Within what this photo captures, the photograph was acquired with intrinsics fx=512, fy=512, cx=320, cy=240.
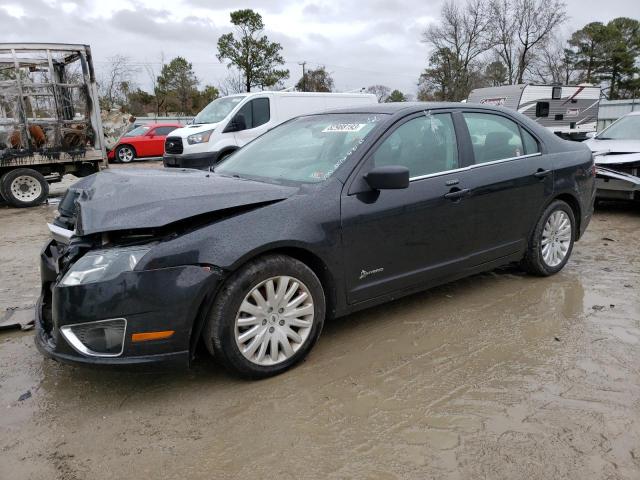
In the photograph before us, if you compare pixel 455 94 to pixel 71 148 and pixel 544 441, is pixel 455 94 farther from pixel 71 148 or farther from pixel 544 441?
pixel 544 441

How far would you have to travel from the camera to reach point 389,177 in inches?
124

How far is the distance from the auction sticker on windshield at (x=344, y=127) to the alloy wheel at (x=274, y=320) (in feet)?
4.13

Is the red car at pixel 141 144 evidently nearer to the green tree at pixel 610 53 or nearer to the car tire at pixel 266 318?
the car tire at pixel 266 318

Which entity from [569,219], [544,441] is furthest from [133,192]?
[569,219]

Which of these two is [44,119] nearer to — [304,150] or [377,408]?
[304,150]

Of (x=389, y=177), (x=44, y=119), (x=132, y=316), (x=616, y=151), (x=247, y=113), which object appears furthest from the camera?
(x=247, y=113)

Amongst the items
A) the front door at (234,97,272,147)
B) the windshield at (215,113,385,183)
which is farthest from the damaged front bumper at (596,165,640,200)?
the front door at (234,97,272,147)

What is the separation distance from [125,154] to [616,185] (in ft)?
55.0

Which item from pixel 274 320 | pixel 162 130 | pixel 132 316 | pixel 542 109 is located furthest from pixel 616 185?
pixel 162 130

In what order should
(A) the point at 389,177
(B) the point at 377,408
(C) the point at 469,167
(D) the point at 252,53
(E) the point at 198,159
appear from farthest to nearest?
(D) the point at 252,53 → (E) the point at 198,159 → (C) the point at 469,167 → (A) the point at 389,177 → (B) the point at 377,408

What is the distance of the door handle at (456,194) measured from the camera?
3.68m

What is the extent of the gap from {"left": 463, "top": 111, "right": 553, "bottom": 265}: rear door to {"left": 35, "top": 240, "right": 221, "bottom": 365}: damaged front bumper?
2220mm

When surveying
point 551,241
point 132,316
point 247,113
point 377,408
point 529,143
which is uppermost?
point 247,113

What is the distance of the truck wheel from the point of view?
995 cm
